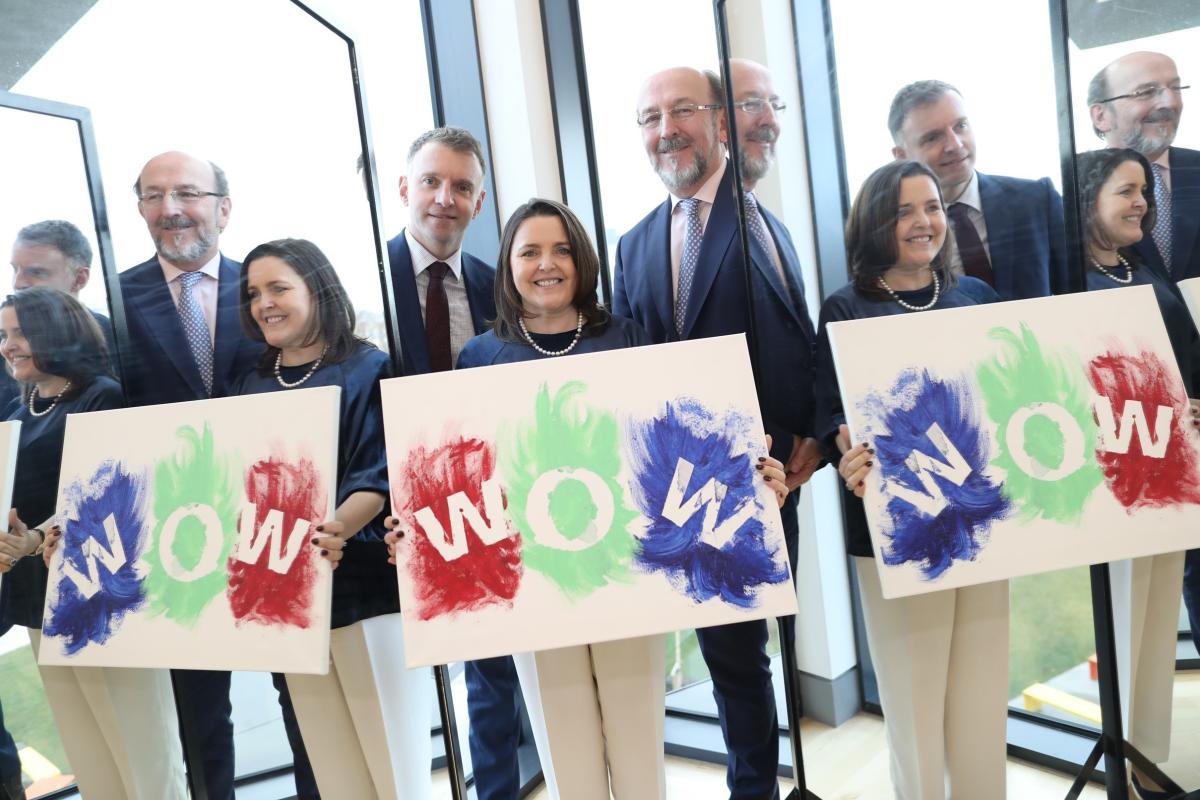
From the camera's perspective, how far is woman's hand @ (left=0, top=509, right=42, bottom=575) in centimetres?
177

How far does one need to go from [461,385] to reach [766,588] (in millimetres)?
693

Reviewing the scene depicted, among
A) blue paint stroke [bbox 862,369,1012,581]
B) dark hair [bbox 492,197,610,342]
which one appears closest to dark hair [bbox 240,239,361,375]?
dark hair [bbox 492,197,610,342]

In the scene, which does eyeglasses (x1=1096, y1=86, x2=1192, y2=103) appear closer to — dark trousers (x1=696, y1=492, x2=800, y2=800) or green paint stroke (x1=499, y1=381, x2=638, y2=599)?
dark trousers (x1=696, y1=492, x2=800, y2=800)

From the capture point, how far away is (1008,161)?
5.63ft

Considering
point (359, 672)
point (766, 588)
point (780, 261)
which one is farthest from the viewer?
point (780, 261)

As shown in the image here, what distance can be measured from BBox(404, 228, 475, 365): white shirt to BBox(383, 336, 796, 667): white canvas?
0.59 m

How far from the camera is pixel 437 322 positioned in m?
2.09

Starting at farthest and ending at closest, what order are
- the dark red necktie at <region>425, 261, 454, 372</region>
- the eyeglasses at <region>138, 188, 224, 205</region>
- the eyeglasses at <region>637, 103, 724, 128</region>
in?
the dark red necktie at <region>425, 261, 454, 372</region>
the eyeglasses at <region>637, 103, 724, 128</region>
the eyeglasses at <region>138, 188, 224, 205</region>

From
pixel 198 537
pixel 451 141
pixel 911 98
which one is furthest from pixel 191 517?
pixel 911 98

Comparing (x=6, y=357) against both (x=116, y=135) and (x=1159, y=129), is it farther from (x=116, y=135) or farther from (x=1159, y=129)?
(x=1159, y=129)

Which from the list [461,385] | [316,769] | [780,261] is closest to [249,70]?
[461,385]

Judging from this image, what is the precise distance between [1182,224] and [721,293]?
1.04 m

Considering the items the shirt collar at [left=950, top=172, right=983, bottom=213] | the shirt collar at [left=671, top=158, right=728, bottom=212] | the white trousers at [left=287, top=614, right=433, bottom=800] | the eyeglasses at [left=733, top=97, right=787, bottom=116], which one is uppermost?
the eyeglasses at [left=733, top=97, right=787, bottom=116]

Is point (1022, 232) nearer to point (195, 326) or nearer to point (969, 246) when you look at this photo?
point (969, 246)
